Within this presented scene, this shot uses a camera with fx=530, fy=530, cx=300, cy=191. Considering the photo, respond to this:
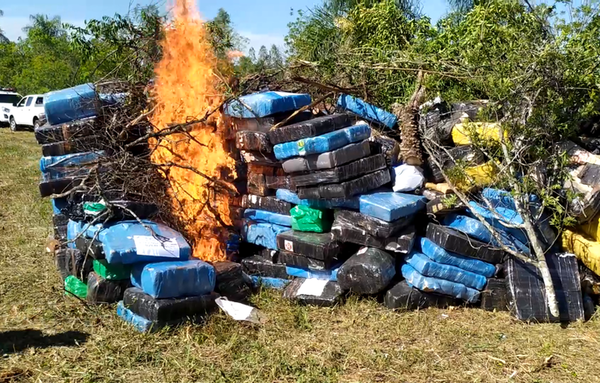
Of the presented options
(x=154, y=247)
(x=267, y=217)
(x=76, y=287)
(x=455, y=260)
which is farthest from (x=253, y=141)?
(x=455, y=260)

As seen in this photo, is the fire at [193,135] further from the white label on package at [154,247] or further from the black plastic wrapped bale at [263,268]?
the white label on package at [154,247]

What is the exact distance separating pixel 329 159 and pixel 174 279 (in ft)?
5.91

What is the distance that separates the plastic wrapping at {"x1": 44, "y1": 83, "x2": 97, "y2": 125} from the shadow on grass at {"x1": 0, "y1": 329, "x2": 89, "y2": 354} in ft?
8.02

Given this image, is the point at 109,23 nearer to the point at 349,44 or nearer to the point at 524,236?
the point at 349,44

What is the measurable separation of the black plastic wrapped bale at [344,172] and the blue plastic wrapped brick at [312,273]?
0.87 metres

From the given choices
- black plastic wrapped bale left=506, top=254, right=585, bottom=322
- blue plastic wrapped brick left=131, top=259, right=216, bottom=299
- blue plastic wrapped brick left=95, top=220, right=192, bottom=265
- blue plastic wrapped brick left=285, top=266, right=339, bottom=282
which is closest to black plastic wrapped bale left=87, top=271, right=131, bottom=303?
blue plastic wrapped brick left=131, top=259, right=216, bottom=299

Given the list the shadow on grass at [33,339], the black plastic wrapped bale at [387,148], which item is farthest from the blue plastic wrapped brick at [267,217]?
the shadow on grass at [33,339]

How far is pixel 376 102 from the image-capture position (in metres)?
7.07

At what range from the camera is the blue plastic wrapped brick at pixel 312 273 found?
205 inches

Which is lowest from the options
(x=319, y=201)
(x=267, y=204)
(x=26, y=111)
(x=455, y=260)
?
(x=455, y=260)

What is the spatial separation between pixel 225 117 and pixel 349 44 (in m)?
3.51

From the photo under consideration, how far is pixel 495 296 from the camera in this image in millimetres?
4848

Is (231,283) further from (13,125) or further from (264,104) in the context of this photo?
(13,125)

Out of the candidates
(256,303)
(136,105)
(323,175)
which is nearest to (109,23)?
(136,105)
